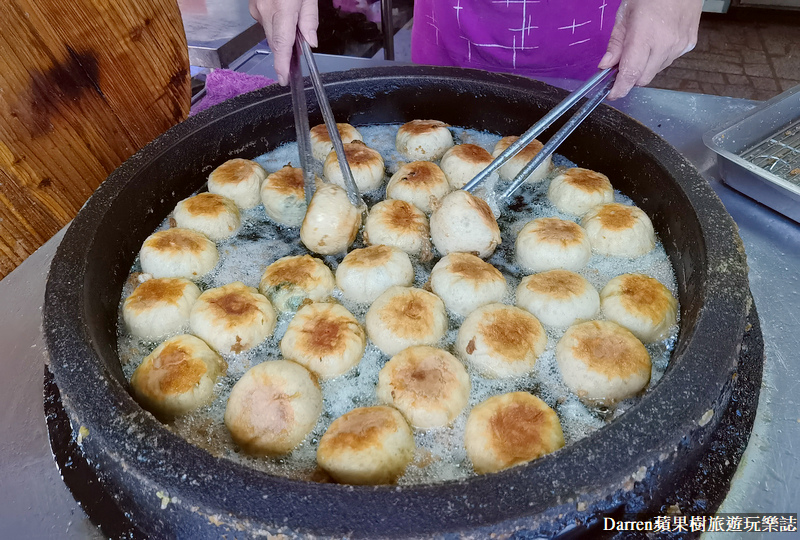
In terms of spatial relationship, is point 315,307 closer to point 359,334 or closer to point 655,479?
point 359,334

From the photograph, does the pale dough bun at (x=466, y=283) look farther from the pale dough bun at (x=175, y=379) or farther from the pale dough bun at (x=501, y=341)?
the pale dough bun at (x=175, y=379)

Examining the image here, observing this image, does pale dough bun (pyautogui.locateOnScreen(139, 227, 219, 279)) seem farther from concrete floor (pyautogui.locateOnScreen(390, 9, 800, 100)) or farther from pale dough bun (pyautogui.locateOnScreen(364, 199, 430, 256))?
concrete floor (pyautogui.locateOnScreen(390, 9, 800, 100))

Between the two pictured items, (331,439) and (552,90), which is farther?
(552,90)

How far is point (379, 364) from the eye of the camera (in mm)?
1359

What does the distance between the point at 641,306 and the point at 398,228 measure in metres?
0.68

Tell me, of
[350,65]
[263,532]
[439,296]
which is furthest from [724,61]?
[263,532]

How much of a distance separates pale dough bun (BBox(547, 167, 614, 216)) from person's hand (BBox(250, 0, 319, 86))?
2.86 ft

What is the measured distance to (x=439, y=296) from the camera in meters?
1.49

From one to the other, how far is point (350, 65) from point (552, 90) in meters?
1.07

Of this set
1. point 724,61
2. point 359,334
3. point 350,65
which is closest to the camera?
point 359,334

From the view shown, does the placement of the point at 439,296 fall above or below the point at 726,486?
above

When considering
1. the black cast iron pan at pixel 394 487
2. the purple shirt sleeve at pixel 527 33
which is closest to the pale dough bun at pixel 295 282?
the black cast iron pan at pixel 394 487

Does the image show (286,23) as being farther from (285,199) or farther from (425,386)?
(425,386)

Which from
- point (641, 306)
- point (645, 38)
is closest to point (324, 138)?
point (645, 38)
